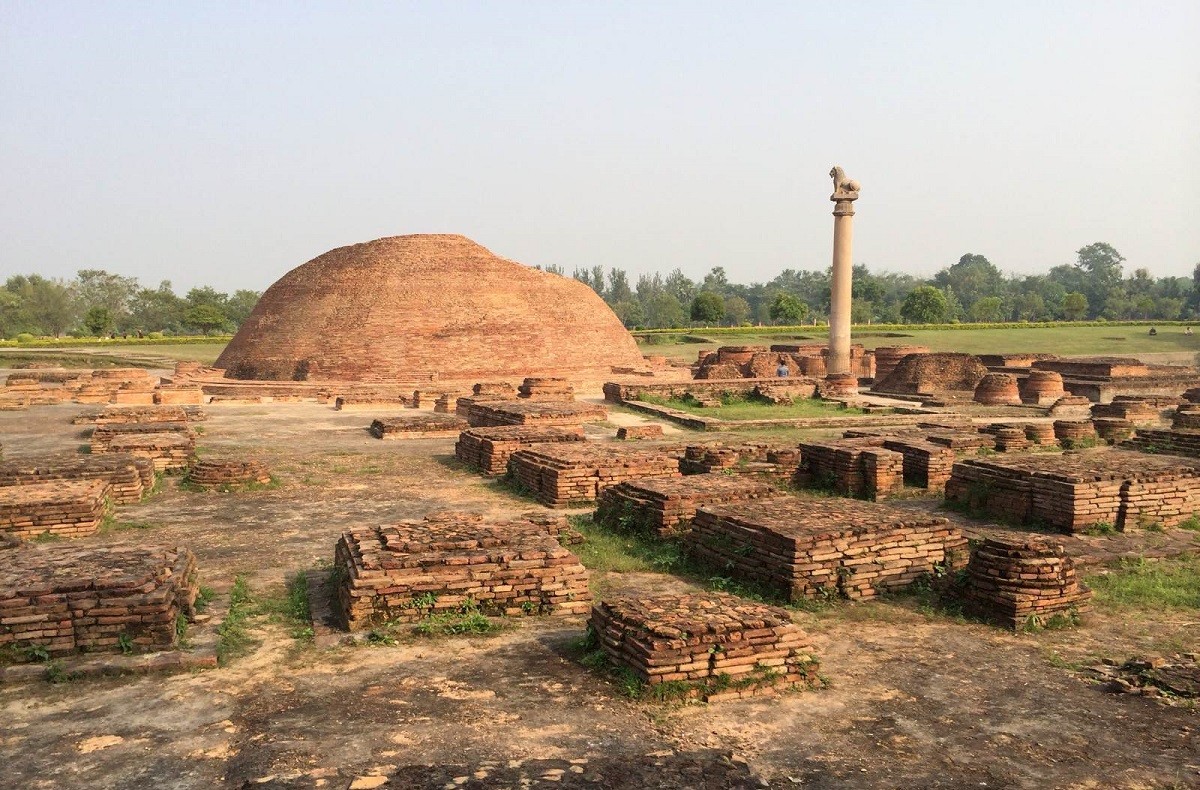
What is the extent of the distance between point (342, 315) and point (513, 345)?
454 centimetres

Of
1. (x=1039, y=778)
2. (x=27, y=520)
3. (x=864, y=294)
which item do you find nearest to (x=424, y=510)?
(x=27, y=520)

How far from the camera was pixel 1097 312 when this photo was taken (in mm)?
79625

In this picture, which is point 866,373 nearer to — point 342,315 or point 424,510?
point 342,315

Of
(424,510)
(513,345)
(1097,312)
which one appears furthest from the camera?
(1097,312)

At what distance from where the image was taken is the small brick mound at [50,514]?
6.91m

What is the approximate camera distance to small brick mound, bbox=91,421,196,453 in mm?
10468

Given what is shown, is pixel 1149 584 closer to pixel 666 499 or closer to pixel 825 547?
pixel 825 547

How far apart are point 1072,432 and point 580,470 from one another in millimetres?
7635

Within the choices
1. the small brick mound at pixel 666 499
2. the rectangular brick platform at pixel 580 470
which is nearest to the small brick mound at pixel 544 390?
the rectangular brick platform at pixel 580 470

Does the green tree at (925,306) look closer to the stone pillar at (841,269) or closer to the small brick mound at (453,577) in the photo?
the stone pillar at (841,269)

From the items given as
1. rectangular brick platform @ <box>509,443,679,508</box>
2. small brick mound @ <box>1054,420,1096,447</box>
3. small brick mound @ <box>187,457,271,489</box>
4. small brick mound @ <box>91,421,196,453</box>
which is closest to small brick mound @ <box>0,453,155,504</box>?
small brick mound @ <box>187,457,271,489</box>

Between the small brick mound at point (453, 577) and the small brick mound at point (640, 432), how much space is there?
25.1ft

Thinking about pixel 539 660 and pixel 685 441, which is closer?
pixel 539 660

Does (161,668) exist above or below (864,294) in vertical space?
below
